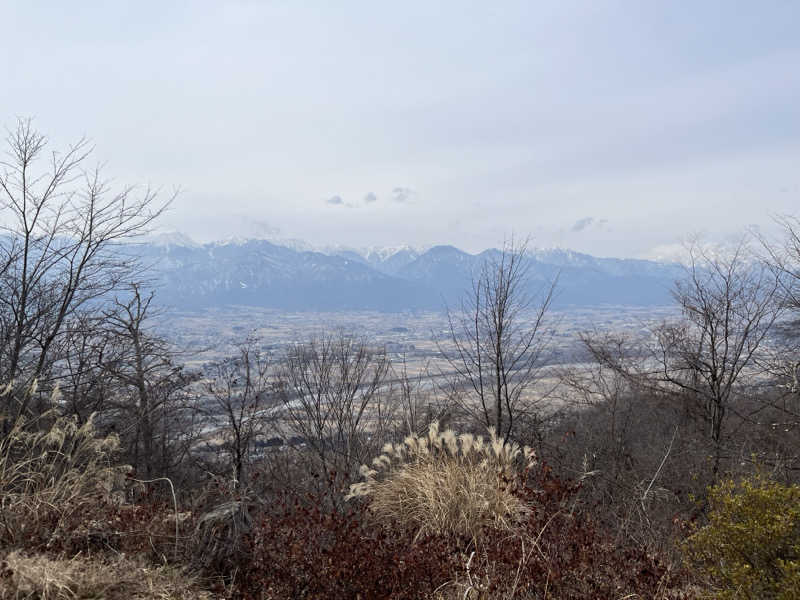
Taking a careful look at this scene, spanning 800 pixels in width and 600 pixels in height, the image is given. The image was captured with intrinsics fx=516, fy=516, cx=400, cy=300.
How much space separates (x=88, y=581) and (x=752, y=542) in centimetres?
431

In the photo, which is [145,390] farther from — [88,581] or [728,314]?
[728,314]

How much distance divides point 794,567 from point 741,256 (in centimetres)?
1013

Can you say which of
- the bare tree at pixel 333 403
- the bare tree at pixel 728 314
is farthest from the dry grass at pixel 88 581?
the bare tree at pixel 728 314

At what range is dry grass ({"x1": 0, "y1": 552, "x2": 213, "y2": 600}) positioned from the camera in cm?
316

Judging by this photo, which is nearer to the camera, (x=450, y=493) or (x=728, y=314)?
(x=450, y=493)

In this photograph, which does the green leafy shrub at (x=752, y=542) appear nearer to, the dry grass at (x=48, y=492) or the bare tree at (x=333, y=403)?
the dry grass at (x=48, y=492)

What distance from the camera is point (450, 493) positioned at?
4.99 m

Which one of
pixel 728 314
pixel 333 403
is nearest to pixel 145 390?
pixel 333 403

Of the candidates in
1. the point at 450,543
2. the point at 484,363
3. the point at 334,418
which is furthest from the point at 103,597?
the point at 334,418

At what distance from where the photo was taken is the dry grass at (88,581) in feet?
10.4

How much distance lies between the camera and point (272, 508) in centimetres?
583

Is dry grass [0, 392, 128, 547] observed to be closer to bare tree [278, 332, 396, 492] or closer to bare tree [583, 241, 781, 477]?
bare tree [278, 332, 396, 492]

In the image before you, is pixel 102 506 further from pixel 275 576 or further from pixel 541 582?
pixel 541 582

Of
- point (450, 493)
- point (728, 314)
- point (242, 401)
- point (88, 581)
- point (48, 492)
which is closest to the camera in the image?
point (88, 581)
